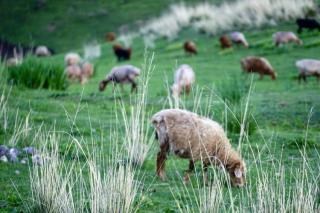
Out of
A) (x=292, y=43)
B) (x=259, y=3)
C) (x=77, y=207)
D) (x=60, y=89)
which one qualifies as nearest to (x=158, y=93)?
(x=60, y=89)

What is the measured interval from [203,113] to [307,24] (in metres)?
14.6

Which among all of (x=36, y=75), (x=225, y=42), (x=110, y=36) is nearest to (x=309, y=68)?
(x=36, y=75)

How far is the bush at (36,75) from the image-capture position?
1736 cm

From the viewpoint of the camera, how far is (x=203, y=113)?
1261 cm

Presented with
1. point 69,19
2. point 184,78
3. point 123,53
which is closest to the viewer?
point 184,78

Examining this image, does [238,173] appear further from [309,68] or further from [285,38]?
[285,38]

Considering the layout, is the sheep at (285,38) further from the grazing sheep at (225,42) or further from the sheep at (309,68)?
the sheep at (309,68)

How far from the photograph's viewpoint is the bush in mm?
17359

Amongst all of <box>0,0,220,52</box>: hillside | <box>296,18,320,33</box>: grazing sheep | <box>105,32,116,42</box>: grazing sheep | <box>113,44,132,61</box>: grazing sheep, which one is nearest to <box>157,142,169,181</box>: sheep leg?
<box>296,18,320,33</box>: grazing sheep

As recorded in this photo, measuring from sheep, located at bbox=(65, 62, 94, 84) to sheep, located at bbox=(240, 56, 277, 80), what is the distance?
241 inches

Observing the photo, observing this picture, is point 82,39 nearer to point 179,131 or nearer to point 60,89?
point 60,89

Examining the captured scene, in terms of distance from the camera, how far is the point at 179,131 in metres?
7.98

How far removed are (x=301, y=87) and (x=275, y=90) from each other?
0.72 m

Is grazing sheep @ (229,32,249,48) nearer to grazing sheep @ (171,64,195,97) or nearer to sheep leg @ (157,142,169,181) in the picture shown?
grazing sheep @ (171,64,195,97)
